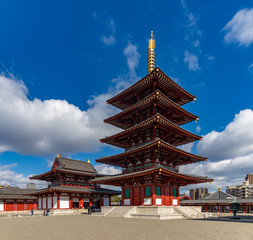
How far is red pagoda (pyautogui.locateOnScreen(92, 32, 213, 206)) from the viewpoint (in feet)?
91.7

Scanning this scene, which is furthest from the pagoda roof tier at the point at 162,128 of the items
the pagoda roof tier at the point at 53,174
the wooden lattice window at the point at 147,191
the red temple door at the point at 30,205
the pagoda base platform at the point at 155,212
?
the red temple door at the point at 30,205

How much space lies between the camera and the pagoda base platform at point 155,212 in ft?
79.9

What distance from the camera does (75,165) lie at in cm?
4859

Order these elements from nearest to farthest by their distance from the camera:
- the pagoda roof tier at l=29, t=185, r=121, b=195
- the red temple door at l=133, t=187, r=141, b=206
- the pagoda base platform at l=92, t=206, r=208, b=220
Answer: the pagoda base platform at l=92, t=206, r=208, b=220 → the red temple door at l=133, t=187, r=141, b=206 → the pagoda roof tier at l=29, t=185, r=121, b=195

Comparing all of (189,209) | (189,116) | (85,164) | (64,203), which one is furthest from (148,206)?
(85,164)

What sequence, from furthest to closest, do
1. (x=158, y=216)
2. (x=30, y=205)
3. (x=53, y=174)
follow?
(x=30, y=205) < (x=53, y=174) < (x=158, y=216)

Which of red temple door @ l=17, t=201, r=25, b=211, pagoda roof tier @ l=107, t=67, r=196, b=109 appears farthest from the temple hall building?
pagoda roof tier @ l=107, t=67, r=196, b=109

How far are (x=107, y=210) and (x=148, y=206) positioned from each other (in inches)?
274

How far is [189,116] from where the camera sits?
113ft

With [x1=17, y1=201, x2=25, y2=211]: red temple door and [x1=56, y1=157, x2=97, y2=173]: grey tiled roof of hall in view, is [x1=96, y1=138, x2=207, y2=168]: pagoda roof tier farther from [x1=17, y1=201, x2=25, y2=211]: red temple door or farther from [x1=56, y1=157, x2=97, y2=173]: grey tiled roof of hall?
[x1=17, y1=201, x2=25, y2=211]: red temple door

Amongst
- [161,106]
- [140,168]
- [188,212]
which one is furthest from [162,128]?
[188,212]

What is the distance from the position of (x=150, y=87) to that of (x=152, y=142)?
9.53 meters

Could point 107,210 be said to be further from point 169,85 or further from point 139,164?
point 169,85

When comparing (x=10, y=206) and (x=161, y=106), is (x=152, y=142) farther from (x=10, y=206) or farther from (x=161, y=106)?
(x=10, y=206)
